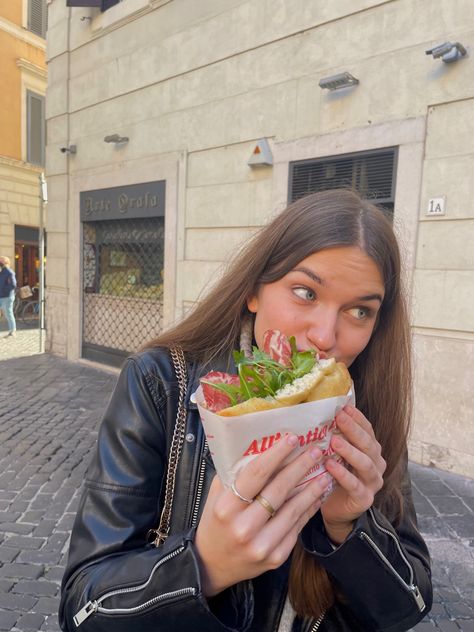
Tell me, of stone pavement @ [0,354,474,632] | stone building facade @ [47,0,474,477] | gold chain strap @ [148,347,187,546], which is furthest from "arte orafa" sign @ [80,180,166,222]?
gold chain strap @ [148,347,187,546]

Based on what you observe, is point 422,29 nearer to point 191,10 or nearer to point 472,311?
point 472,311

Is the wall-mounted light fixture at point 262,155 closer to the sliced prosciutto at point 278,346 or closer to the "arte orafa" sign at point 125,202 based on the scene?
the "arte orafa" sign at point 125,202

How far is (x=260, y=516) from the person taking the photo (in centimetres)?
91

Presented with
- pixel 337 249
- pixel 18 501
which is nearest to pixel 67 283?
pixel 18 501

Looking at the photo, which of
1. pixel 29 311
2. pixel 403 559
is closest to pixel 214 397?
pixel 403 559

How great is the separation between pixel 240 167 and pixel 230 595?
632 centimetres

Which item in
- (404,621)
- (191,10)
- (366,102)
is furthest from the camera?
(191,10)

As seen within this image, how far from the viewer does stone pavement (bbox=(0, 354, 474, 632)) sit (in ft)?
9.48

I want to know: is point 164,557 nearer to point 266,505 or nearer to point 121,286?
point 266,505

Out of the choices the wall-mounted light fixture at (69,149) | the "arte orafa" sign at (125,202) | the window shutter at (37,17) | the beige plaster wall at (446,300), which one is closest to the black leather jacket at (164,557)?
the beige plaster wall at (446,300)

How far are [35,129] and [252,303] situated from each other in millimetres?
20934

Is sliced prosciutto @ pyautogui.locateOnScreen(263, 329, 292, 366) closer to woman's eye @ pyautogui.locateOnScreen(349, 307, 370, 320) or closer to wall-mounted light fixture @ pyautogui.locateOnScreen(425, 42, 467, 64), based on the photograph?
woman's eye @ pyautogui.locateOnScreen(349, 307, 370, 320)

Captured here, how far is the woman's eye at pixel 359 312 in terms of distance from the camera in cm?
141

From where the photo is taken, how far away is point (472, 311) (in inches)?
189
